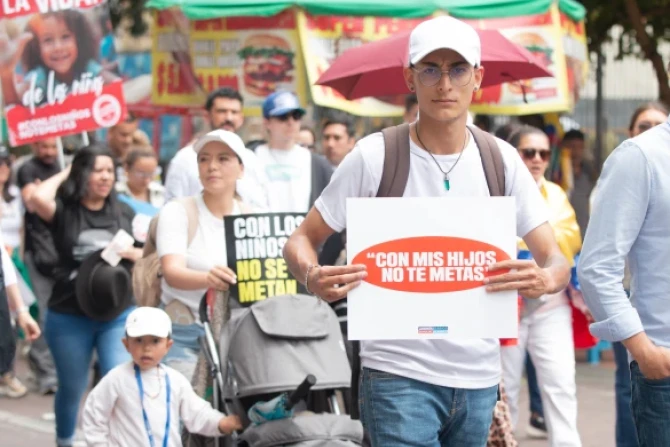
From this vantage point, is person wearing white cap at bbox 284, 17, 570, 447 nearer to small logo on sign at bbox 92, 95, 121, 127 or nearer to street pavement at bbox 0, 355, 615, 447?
street pavement at bbox 0, 355, 615, 447

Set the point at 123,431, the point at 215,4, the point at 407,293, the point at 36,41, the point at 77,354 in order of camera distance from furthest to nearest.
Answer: the point at 215,4
the point at 36,41
the point at 77,354
the point at 123,431
the point at 407,293

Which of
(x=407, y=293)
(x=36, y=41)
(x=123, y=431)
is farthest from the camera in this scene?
(x=36, y=41)

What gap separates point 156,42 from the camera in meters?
14.7

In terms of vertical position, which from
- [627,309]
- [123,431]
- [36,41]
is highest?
[36,41]

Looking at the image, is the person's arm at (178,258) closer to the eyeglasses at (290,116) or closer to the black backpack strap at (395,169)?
the black backpack strap at (395,169)

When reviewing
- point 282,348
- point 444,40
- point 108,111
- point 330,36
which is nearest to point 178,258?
point 282,348

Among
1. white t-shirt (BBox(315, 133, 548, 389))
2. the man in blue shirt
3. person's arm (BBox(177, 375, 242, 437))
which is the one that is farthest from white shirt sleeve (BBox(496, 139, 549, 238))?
person's arm (BBox(177, 375, 242, 437))

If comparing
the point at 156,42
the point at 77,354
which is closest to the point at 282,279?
the point at 77,354

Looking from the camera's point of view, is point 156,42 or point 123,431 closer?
point 123,431

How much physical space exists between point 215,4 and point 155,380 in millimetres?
6626

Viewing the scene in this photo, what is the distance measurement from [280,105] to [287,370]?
3.45m

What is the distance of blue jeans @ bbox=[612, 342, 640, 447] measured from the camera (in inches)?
293

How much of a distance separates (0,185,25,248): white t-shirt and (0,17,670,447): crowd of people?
0.07 feet

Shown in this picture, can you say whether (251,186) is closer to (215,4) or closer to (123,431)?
(123,431)
